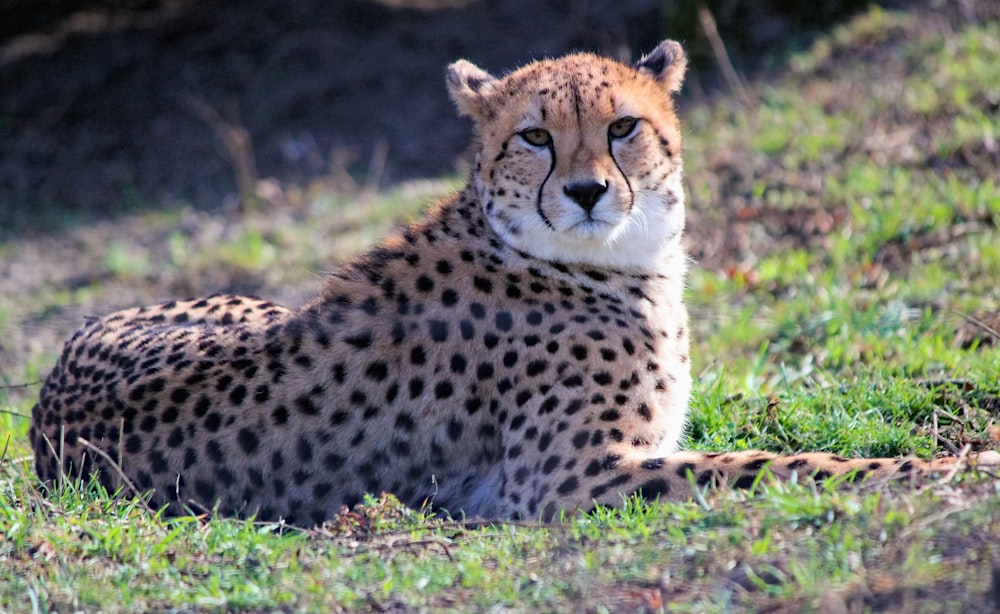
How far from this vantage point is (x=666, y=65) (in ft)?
15.4

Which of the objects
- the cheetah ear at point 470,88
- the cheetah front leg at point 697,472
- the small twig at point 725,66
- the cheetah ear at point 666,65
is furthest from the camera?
the small twig at point 725,66

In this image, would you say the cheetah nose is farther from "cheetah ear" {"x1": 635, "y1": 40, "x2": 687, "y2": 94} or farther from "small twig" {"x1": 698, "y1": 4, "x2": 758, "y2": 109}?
"small twig" {"x1": 698, "y1": 4, "x2": 758, "y2": 109}

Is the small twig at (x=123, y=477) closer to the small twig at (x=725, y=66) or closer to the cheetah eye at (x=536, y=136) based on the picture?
the cheetah eye at (x=536, y=136)

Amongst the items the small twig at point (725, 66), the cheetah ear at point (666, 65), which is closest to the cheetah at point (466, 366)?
the cheetah ear at point (666, 65)

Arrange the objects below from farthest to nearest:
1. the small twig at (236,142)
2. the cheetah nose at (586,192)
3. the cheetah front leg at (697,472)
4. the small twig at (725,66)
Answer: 1. the small twig at (236,142)
2. the small twig at (725,66)
3. the cheetah nose at (586,192)
4. the cheetah front leg at (697,472)

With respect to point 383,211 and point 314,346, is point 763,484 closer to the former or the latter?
point 314,346

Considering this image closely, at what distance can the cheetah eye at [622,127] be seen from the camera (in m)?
4.16

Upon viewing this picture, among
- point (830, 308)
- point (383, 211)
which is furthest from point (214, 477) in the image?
point (383, 211)

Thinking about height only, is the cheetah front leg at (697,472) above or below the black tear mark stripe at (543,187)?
below

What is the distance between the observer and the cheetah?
4.01 meters

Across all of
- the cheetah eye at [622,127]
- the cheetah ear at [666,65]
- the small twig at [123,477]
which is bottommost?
the small twig at [123,477]

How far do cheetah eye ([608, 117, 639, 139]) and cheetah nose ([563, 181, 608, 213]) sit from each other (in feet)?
0.87

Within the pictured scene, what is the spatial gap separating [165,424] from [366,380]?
69cm

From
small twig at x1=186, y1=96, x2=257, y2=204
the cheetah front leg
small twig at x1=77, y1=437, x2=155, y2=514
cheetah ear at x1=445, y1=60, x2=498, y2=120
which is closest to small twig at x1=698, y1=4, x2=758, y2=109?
small twig at x1=186, y1=96, x2=257, y2=204
